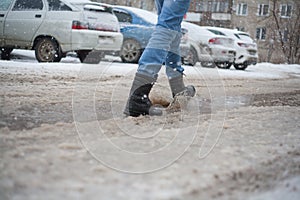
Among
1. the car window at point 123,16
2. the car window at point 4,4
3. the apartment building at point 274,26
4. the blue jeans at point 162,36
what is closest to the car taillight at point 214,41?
the car window at point 123,16

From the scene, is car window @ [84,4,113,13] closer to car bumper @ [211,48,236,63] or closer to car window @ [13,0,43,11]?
car window @ [13,0,43,11]

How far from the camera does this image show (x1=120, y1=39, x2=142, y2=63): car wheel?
964 centimetres

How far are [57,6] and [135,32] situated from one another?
222cm

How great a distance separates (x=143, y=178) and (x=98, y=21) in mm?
7274

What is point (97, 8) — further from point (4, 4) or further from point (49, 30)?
point (4, 4)

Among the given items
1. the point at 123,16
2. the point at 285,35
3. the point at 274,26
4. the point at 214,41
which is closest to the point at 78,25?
the point at 123,16

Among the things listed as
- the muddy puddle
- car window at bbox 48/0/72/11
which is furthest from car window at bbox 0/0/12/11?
the muddy puddle

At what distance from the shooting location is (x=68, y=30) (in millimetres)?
7906

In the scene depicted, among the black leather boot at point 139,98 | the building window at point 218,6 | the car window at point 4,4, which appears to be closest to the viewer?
the black leather boot at point 139,98

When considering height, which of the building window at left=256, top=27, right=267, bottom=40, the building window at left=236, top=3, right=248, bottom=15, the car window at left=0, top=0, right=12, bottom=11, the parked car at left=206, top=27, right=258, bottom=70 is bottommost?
the building window at left=256, top=27, right=267, bottom=40

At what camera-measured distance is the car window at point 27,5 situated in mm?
8367

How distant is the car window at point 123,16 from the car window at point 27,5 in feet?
9.03

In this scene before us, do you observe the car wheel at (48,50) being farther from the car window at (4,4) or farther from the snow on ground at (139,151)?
the snow on ground at (139,151)

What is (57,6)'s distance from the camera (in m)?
8.24
